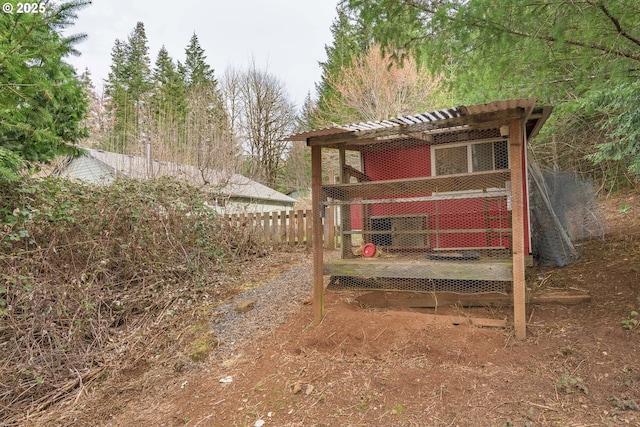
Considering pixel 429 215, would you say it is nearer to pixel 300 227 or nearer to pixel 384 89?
pixel 300 227

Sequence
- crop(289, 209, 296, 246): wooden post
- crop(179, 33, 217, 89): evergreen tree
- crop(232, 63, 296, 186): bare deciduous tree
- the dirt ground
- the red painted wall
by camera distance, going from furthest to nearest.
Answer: crop(179, 33, 217, 89): evergreen tree < crop(232, 63, 296, 186): bare deciduous tree < crop(289, 209, 296, 246): wooden post < the red painted wall < the dirt ground

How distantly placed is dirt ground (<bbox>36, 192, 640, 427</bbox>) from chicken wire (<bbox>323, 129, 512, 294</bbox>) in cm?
45

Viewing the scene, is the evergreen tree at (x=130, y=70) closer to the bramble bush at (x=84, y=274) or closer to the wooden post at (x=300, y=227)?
the wooden post at (x=300, y=227)

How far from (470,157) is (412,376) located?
3.86 m

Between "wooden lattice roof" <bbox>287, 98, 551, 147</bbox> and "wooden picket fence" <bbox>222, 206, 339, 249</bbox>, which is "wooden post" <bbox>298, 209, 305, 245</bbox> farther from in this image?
"wooden lattice roof" <bbox>287, 98, 551, 147</bbox>

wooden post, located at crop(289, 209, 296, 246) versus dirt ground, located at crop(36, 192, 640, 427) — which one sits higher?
wooden post, located at crop(289, 209, 296, 246)

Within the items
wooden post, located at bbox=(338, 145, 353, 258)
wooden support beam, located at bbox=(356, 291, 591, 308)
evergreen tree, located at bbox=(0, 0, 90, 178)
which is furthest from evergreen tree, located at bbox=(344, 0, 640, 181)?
evergreen tree, located at bbox=(0, 0, 90, 178)

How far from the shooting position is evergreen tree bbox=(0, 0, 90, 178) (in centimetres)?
258

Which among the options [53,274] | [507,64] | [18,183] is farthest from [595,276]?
[18,183]

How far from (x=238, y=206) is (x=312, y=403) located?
18.7 feet

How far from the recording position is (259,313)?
397 centimetres

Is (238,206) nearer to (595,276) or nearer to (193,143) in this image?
(193,143)

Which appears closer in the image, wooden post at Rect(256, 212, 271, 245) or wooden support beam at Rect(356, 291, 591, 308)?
wooden support beam at Rect(356, 291, 591, 308)

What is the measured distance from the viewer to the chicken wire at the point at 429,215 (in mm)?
3084
